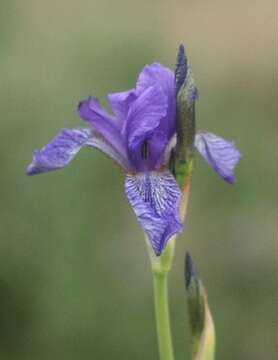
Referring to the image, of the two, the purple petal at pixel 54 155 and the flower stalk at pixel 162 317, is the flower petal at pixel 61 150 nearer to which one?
the purple petal at pixel 54 155

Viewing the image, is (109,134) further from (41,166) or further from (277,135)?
(277,135)

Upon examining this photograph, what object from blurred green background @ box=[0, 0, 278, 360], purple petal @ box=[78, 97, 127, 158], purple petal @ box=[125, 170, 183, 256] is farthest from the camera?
blurred green background @ box=[0, 0, 278, 360]

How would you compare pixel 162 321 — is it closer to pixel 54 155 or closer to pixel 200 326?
pixel 200 326

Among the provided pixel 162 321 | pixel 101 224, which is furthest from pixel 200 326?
pixel 101 224

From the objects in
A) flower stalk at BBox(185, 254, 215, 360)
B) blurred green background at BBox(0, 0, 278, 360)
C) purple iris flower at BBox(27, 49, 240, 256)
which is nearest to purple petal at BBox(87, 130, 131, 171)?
purple iris flower at BBox(27, 49, 240, 256)

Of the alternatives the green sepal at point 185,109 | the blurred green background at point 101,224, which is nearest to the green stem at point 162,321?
the green sepal at point 185,109

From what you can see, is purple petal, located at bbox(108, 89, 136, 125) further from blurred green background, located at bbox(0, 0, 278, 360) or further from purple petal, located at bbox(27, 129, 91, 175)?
blurred green background, located at bbox(0, 0, 278, 360)
